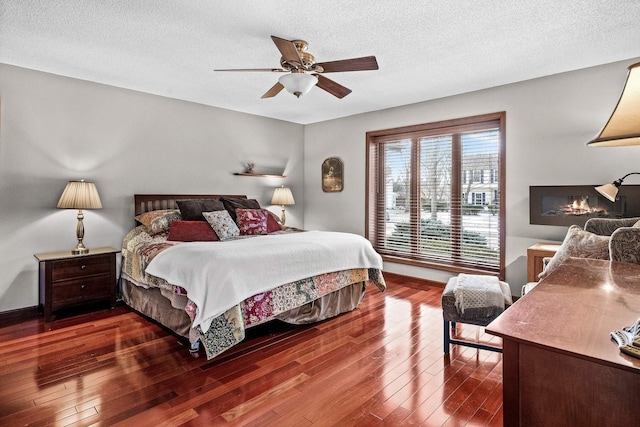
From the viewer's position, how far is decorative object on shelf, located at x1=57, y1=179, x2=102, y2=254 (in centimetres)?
345

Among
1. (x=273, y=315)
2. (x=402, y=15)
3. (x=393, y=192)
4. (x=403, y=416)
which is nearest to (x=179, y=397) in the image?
(x=273, y=315)

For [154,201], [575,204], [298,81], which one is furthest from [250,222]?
[575,204]

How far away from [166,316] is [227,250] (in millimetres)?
846

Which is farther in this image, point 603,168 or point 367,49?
point 603,168

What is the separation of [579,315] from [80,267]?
406cm

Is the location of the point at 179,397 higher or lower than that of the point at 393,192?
lower

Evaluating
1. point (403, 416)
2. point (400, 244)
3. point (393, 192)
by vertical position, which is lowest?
point (403, 416)

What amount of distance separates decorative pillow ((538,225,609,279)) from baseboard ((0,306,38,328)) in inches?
185

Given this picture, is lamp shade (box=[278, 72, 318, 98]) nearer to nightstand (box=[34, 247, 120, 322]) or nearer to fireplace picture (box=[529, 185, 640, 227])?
nightstand (box=[34, 247, 120, 322])

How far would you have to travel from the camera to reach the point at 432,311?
3592 millimetres

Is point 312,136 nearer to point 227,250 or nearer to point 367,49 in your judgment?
point 367,49

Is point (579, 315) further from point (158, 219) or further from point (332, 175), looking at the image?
point (332, 175)

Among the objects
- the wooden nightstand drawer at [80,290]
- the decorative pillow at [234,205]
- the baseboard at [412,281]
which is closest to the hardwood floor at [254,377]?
the wooden nightstand drawer at [80,290]

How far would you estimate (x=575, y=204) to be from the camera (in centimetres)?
350
